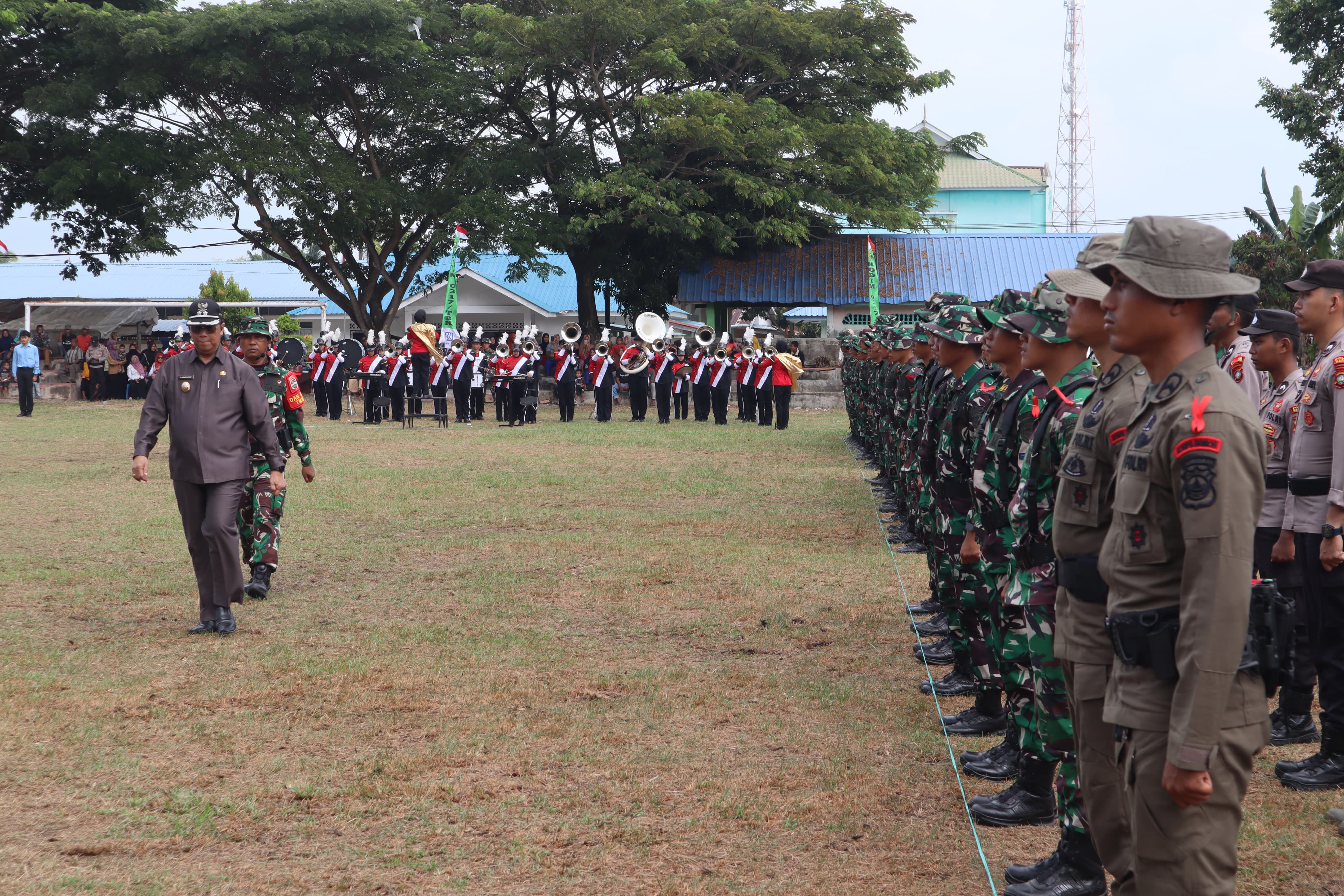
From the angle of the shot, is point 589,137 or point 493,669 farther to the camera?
point 589,137

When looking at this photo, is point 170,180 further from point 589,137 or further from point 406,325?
point 406,325

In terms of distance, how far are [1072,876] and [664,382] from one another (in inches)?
955

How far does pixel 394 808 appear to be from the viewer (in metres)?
4.66

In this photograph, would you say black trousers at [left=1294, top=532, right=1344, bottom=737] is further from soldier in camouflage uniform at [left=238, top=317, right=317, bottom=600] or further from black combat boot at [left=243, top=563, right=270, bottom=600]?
black combat boot at [left=243, top=563, right=270, bottom=600]

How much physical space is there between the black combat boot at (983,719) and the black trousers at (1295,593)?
1.20m

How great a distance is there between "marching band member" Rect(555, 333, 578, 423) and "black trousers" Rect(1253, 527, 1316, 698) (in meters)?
22.8

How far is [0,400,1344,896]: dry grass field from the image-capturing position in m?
4.17

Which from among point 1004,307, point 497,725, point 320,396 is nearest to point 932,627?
point 497,725

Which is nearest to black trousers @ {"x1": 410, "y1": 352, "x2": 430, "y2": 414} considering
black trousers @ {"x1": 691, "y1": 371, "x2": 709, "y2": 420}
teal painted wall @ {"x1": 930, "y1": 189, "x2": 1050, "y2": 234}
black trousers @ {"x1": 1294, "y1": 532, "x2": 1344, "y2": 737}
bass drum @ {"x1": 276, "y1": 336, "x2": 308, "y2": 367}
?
black trousers @ {"x1": 691, "y1": 371, "x2": 709, "y2": 420}

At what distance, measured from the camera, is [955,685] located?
20.4ft

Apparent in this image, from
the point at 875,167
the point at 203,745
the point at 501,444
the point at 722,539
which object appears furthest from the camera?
the point at 875,167

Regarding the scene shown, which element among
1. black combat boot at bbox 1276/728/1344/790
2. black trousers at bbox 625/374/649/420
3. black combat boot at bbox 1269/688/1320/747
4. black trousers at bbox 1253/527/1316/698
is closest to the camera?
black combat boot at bbox 1276/728/1344/790

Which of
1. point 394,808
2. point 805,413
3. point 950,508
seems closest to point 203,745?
point 394,808

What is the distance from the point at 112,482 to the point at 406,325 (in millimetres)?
36838
